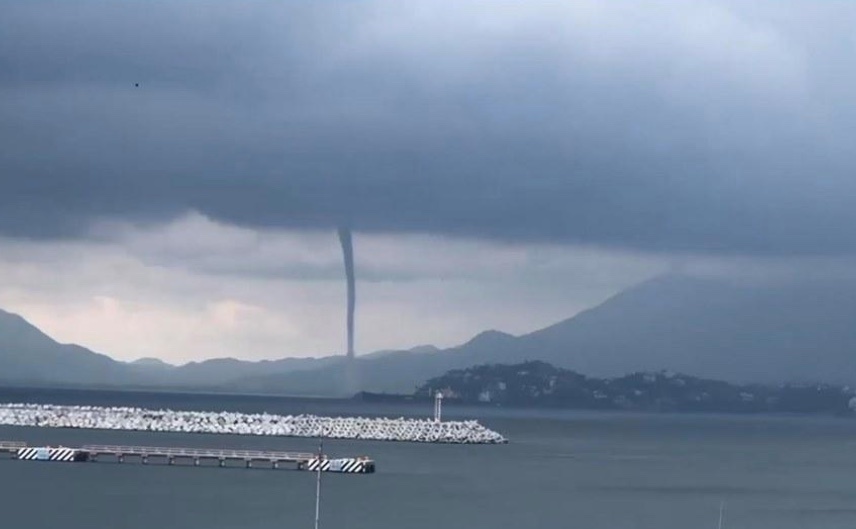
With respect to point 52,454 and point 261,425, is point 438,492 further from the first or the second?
point 261,425

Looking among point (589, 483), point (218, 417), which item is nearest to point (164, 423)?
point (218, 417)

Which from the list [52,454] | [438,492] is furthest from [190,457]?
[438,492]

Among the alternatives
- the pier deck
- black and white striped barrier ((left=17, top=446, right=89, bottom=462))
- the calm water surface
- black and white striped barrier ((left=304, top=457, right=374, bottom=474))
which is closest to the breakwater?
the calm water surface

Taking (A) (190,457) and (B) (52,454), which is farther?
(A) (190,457)

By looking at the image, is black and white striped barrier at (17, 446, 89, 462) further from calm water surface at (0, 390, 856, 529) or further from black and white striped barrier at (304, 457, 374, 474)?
black and white striped barrier at (304, 457, 374, 474)

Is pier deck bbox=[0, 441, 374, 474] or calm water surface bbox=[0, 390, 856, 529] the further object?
pier deck bbox=[0, 441, 374, 474]

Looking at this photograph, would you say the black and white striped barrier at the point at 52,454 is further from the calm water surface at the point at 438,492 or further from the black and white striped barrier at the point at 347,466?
the black and white striped barrier at the point at 347,466

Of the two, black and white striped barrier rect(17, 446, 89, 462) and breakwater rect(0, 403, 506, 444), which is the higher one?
breakwater rect(0, 403, 506, 444)
